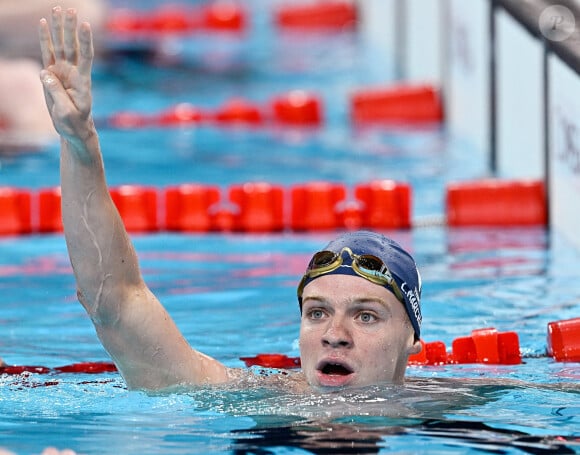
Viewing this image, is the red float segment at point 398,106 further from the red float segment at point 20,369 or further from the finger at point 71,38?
the finger at point 71,38

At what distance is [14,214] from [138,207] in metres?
→ 0.72

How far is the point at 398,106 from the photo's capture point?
1073 centimetres

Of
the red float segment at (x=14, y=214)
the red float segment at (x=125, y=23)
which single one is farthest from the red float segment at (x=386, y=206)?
the red float segment at (x=125, y=23)

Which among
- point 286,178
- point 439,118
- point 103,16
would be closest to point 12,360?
point 286,178

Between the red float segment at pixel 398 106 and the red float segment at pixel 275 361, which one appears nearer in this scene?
the red float segment at pixel 275 361

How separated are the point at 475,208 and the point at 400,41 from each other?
5370 mm

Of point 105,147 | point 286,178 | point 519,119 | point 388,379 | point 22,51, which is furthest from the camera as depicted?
point 22,51

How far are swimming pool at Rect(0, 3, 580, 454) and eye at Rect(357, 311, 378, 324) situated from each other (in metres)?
0.19

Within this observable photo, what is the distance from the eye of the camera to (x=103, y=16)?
14617 millimetres

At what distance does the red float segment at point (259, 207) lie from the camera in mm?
7570

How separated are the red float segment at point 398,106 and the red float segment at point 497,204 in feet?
10.2

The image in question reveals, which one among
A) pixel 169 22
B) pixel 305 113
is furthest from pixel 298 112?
pixel 169 22

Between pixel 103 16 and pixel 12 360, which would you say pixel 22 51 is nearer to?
pixel 103 16

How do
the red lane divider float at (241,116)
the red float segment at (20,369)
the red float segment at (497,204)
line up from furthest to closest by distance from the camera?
the red lane divider float at (241,116), the red float segment at (497,204), the red float segment at (20,369)
